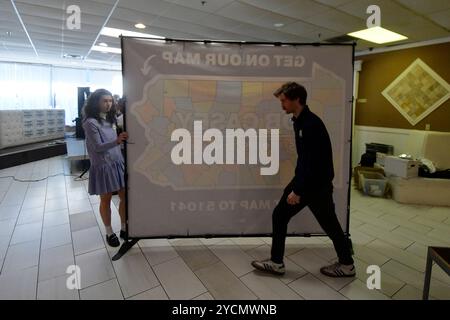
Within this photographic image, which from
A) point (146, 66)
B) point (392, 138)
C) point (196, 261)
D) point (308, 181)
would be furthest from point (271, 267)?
point (392, 138)

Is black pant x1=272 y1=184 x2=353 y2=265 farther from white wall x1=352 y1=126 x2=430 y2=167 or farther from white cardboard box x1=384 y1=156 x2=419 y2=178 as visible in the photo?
white wall x1=352 y1=126 x2=430 y2=167

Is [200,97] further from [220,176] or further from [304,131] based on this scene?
[304,131]

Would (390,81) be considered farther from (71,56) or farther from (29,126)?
(71,56)

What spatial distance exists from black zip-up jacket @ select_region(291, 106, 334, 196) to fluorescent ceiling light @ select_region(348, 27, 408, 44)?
3.77 meters

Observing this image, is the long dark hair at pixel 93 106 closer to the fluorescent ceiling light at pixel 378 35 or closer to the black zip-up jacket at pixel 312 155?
the black zip-up jacket at pixel 312 155

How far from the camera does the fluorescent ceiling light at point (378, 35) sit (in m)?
4.77

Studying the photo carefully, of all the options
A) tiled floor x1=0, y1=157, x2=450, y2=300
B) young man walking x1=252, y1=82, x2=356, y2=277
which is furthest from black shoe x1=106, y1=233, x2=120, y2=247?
young man walking x1=252, y1=82, x2=356, y2=277

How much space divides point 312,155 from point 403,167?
3182 millimetres

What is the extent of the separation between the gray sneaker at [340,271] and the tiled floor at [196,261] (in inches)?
1.8

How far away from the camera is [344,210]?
2615 mm

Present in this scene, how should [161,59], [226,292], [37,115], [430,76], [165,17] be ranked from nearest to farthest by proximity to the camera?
[226,292]
[161,59]
[165,17]
[430,76]
[37,115]

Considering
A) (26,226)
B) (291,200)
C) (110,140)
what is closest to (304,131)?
(291,200)
